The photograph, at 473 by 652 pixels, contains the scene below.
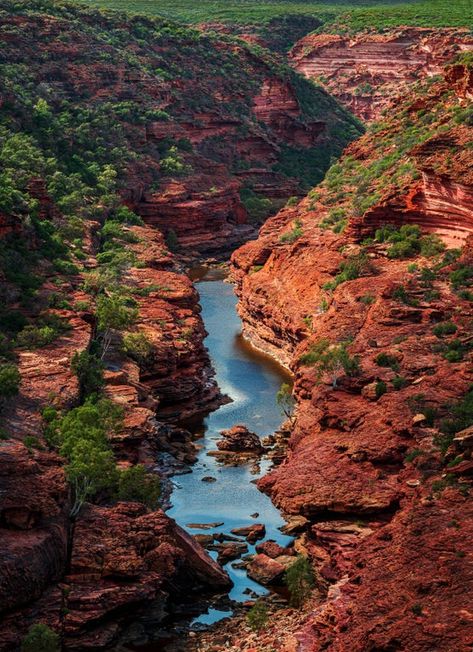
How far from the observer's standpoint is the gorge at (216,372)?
148 feet

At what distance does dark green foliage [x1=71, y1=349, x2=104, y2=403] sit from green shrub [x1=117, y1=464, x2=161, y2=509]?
1003 centimetres

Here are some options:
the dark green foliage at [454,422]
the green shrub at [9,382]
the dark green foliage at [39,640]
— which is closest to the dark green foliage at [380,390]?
the dark green foliage at [454,422]

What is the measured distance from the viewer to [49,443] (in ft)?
177

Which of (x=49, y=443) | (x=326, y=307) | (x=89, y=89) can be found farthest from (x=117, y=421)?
(x=89, y=89)

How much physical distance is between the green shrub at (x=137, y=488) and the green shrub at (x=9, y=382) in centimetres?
742

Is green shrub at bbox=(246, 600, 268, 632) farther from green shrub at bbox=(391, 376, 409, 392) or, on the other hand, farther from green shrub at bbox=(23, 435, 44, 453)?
green shrub at bbox=(391, 376, 409, 392)

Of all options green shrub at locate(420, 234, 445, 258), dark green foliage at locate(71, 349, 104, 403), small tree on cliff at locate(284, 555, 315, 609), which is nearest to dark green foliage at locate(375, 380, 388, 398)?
small tree on cliff at locate(284, 555, 315, 609)

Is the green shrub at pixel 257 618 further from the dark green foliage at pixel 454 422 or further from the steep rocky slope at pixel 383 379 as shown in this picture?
the dark green foliage at pixel 454 422

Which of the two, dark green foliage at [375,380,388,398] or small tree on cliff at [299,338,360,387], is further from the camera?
small tree on cliff at [299,338,360,387]

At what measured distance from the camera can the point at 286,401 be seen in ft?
229

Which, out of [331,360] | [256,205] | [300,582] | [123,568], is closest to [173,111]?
[256,205]

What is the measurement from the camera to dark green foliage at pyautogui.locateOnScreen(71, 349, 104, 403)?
209 feet

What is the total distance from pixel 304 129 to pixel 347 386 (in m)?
101

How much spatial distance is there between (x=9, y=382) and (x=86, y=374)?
21.8ft
